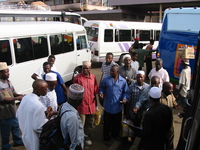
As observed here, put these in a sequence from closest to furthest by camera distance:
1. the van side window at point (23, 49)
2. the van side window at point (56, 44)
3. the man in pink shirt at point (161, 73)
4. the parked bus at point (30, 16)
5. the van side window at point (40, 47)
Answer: the man in pink shirt at point (161, 73) → the van side window at point (23, 49) → the van side window at point (40, 47) → the van side window at point (56, 44) → the parked bus at point (30, 16)

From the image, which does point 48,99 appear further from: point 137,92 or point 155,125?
point 155,125

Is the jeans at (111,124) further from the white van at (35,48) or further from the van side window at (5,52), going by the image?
the van side window at (5,52)

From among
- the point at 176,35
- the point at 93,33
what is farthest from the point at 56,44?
the point at 93,33

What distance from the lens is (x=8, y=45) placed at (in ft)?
18.2

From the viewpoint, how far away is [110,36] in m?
11.9

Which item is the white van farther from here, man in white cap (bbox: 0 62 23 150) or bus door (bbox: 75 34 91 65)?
man in white cap (bbox: 0 62 23 150)

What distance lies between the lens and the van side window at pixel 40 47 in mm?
6436

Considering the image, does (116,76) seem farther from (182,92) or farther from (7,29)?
(7,29)

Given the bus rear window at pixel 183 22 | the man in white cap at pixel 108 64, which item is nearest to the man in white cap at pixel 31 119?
the man in white cap at pixel 108 64

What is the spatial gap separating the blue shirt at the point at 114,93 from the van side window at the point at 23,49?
3253 millimetres

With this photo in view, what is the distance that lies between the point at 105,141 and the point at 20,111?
211cm

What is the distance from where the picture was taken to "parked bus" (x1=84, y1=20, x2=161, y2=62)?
1143cm

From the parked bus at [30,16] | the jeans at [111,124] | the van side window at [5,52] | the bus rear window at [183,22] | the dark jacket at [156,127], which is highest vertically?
the parked bus at [30,16]

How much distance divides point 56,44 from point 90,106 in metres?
4.12
